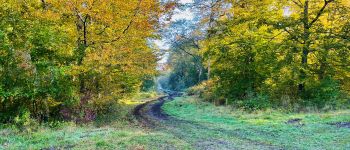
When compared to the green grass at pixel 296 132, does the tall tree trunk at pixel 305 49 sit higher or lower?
higher

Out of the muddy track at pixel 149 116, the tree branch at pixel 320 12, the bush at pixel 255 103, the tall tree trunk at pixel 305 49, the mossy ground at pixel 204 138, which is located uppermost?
the tree branch at pixel 320 12

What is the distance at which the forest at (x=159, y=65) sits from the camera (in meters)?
9.59

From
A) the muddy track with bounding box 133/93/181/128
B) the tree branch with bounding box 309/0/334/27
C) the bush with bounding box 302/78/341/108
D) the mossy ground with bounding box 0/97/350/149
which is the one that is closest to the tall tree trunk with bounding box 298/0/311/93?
the tree branch with bounding box 309/0/334/27

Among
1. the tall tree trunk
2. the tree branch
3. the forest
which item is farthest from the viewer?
the tree branch

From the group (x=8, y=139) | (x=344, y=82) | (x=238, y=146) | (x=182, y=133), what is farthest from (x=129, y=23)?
(x=344, y=82)

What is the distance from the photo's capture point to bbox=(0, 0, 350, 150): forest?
9586 mm

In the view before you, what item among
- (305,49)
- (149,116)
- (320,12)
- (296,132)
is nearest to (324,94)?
(305,49)

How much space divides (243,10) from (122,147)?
1441 centimetres

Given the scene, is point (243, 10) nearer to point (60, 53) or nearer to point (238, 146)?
point (60, 53)

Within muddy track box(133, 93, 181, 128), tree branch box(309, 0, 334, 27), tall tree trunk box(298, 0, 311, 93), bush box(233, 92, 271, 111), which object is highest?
tree branch box(309, 0, 334, 27)

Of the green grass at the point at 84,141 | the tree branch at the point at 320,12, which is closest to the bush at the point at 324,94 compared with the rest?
the tree branch at the point at 320,12

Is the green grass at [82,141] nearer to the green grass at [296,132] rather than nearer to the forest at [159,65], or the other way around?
the forest at [159,65]

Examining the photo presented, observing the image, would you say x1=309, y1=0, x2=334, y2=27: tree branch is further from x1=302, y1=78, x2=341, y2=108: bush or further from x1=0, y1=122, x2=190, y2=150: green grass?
x1=0, y1=122, x2=190, y2=150: green grass

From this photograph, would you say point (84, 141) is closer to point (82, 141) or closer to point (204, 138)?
point (82, 141)
